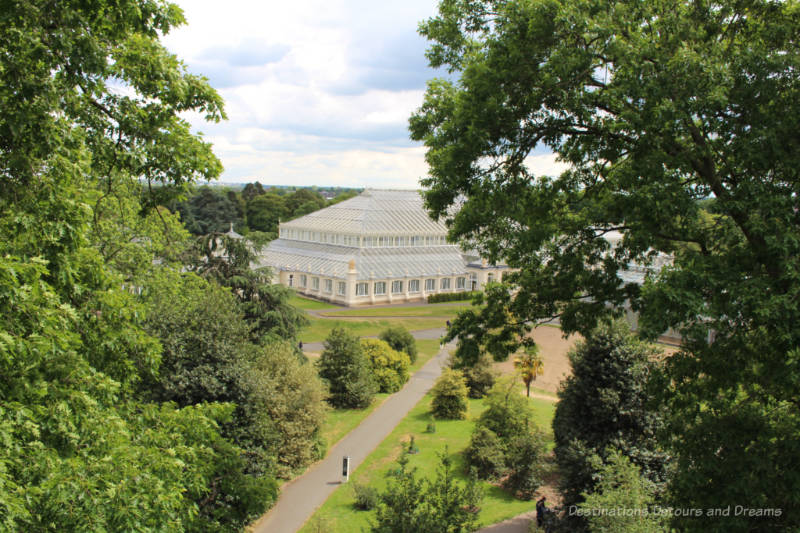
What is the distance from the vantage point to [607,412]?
15281mm

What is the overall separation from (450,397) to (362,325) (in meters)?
17.9

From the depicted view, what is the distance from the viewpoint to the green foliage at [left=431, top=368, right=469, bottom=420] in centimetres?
2630

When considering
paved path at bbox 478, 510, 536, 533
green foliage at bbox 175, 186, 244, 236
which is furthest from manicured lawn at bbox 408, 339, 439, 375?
green foliage at bbox 175, 186, 244, 236

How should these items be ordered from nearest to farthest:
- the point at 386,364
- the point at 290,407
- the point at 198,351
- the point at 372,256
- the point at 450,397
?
the point at 198,351, the point at 290,407, the point at 450,397, the point at 386,364, the point at 372,256

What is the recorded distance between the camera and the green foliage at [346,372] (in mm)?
27031

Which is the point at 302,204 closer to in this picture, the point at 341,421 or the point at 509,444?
the point at 341,421

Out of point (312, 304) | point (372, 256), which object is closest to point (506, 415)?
point (312, 304)

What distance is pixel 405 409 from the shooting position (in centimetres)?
2756

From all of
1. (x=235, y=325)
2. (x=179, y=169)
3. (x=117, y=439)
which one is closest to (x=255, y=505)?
(x=235, y=325)

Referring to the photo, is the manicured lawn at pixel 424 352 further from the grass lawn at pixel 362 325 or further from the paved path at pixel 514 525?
the paved path at pixel 514 525

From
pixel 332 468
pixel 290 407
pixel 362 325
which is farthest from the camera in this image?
pixel 362 325

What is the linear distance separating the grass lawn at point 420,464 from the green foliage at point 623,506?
395 cm

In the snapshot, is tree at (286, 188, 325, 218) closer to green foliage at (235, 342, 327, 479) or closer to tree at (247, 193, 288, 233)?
tree at (247, 193, 288, 233)

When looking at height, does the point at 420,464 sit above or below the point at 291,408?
below
